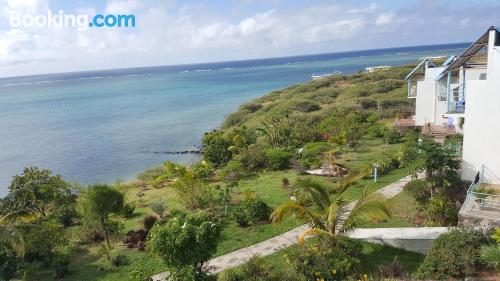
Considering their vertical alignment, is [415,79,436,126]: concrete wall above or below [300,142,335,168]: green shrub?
above

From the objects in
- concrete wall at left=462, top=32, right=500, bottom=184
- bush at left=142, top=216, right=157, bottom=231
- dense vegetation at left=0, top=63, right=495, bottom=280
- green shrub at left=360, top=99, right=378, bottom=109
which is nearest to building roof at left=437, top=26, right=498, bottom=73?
concrete wall at left=462, top=32, right=500, bottom=184

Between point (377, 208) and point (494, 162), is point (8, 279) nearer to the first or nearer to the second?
point (377, 208)

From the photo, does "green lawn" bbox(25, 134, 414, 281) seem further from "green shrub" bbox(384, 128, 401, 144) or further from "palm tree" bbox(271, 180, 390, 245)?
"palm tree" bbox(271, 180, 390, 245)

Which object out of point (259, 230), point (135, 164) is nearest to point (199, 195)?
point (259, 230)

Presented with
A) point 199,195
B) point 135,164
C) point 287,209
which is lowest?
point 135,164

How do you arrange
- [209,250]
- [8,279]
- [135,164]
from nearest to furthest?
[209,250]
[8,279]
[135,164]

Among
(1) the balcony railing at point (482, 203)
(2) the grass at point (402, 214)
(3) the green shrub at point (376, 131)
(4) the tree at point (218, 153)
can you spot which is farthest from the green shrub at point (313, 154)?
(1) the balcony railing at point (482, 203)

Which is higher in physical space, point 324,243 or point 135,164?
point 324,243
